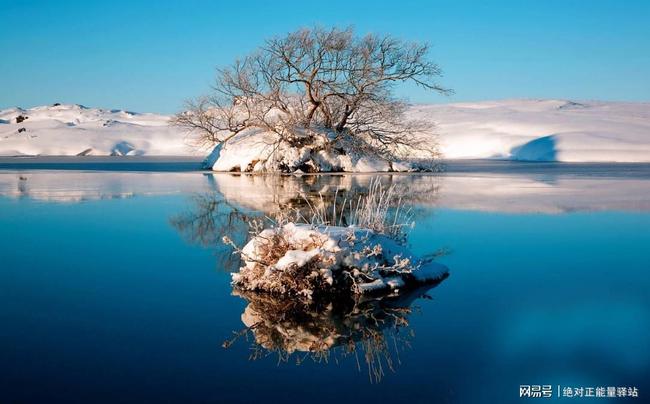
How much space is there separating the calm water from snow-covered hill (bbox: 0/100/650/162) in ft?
78.9

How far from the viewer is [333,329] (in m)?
4.11

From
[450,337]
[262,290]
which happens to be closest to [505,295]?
[450,337]

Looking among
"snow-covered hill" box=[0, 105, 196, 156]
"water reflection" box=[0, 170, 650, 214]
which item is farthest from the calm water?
"snow-covered hill" box=[0, 105, 196, 156]

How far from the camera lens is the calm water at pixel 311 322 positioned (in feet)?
10.5

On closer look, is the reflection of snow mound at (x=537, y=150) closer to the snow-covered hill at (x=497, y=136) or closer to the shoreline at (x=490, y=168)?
the snow-covered hill at (x=497, y=136)

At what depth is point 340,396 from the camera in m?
3.06

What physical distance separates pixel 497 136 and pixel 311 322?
3452 centimetres

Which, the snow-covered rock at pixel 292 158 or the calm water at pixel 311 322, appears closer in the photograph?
the calm water at pixel 311 322

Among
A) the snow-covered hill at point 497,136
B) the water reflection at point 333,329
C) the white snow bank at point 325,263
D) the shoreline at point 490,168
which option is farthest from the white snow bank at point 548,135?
the water reflection at point 333,329

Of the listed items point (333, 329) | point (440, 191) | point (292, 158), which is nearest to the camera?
point (333, 329)

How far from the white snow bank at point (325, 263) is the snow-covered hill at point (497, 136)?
2614 centimetres
